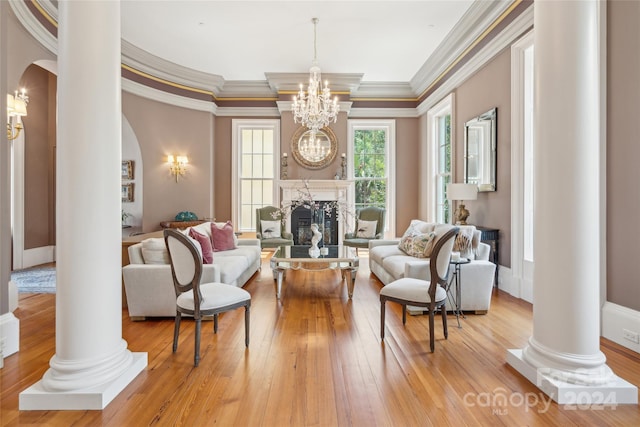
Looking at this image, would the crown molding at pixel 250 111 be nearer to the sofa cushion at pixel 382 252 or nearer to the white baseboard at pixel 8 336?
the sofa cushion at pixel 382 252

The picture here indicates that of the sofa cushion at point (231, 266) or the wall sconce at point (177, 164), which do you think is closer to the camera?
the sofa cushion at point (231, 266)

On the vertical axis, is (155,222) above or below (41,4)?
below

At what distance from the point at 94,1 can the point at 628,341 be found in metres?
4.34

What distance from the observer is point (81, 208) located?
206 cm

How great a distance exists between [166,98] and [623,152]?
23.8 ft

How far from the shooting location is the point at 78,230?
6.76 ft

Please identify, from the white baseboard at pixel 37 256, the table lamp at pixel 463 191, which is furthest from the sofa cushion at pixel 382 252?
the white baseboard at pixel 37 256

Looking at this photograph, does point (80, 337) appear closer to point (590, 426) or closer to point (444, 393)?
point (444, 393)

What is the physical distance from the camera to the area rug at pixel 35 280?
461 cm

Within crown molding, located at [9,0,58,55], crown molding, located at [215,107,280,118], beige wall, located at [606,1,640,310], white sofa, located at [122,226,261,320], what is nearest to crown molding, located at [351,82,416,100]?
crown molding, located at [215,107,280,118]

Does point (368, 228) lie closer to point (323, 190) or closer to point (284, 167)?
point (323, 190)

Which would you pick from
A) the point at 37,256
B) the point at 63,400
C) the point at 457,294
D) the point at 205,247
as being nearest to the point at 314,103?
the point at 205,247

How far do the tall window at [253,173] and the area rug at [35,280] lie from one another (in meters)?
3.63

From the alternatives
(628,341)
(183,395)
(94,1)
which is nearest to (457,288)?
(628,341)
